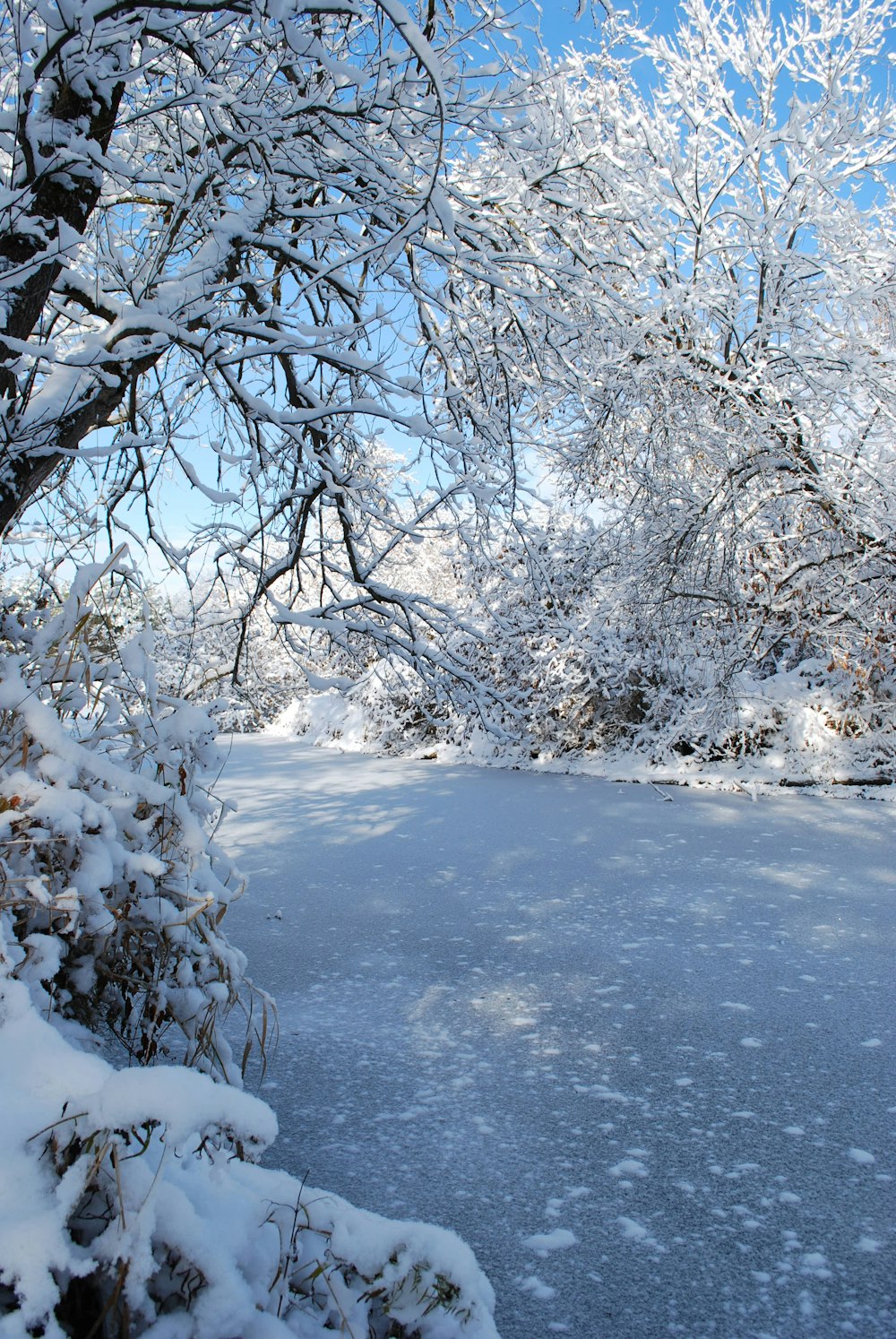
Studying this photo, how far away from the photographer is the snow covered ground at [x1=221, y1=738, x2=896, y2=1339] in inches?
59.5

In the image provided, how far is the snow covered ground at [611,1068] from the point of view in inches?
59.5

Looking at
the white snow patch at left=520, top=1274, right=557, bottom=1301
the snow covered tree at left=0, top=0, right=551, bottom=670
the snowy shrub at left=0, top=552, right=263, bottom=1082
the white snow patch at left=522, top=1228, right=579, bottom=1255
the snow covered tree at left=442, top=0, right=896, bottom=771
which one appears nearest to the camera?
the white snow patch at left=520, top=1274, right=557, bottom=1301

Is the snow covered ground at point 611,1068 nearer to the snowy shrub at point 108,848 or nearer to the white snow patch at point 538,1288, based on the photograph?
the white snow patch at point 538,1288

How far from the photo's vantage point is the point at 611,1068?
2.30 m

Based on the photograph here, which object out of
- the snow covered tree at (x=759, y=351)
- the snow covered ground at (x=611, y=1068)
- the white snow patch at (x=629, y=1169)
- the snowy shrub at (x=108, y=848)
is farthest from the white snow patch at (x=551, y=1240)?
the snow covered tree at (x=759, y=351)

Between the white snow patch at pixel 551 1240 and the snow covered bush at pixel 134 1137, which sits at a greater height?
the snow covered bush at pixel 134 1137

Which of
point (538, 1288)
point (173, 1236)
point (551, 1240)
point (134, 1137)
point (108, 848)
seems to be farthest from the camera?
point (108, 848)

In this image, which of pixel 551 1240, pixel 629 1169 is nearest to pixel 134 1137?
pixel 551 1240

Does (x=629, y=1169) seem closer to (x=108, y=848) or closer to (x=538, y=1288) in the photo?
(x=538, y=1288)

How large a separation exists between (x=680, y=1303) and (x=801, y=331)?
25.3 feet

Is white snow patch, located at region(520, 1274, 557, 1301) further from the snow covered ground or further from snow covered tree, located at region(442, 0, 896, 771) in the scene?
snow covered tree, located at region(442, 0, 896, 771)

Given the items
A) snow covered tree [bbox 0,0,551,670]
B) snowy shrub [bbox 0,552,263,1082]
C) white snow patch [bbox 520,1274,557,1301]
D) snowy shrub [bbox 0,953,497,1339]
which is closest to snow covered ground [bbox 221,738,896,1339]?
white snow patch [bbox 520,1274,557,1301]

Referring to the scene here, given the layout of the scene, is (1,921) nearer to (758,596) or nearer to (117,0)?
(117,0)

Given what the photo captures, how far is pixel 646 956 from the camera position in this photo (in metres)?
3.24
